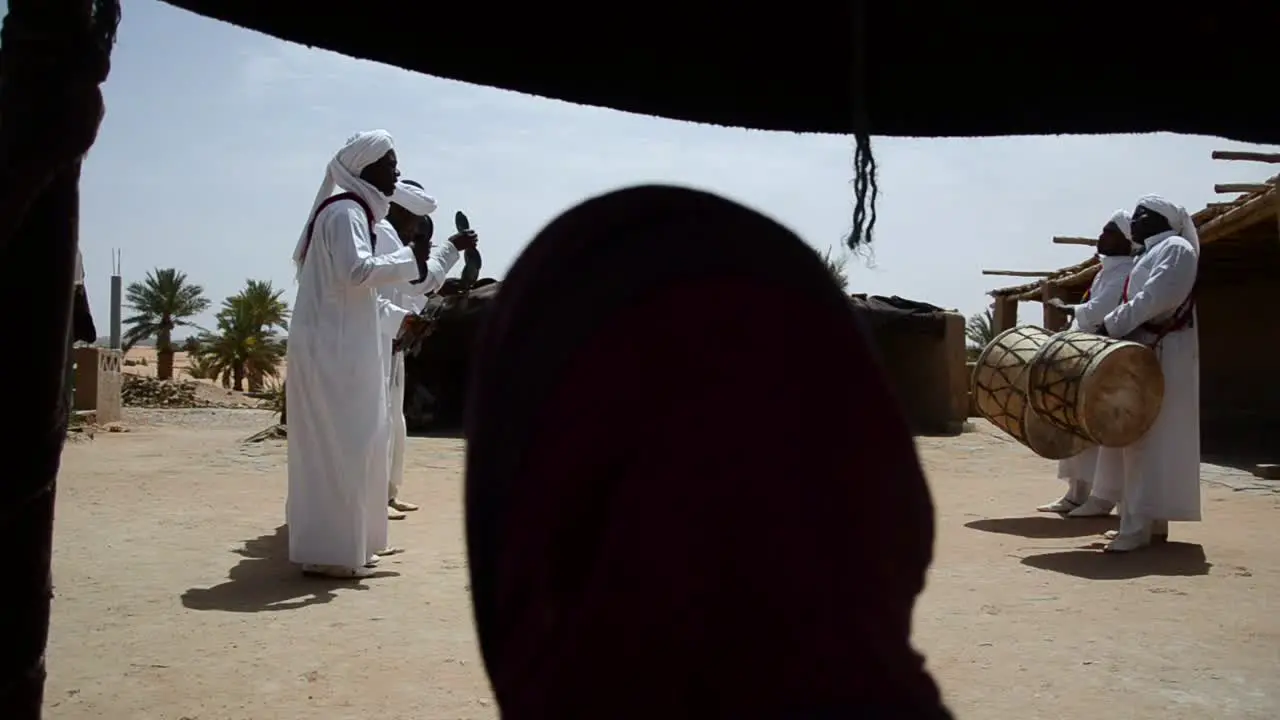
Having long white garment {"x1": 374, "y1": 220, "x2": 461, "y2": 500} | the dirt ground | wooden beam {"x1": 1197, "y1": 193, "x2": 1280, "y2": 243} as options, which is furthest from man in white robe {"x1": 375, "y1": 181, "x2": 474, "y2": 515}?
wooden beam {"x1": 1197, "y1": 193, "x2": 1280, "y2": 243}

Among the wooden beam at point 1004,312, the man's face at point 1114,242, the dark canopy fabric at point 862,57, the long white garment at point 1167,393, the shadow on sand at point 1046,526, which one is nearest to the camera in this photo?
the dark canopy fabric at point 862,57

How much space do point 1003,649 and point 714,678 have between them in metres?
3.87

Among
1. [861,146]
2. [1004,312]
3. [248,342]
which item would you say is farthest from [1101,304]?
[248,342]

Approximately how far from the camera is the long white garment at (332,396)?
539 centimetres

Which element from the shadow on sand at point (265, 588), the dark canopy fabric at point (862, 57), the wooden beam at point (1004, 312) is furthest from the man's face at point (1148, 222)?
the wooden beam at point (1004, 312)

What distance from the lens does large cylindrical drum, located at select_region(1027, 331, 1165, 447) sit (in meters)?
6.27

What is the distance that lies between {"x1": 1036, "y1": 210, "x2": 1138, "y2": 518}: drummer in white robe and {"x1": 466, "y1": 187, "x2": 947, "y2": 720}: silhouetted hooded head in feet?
21.3

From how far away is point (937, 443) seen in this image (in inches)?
550

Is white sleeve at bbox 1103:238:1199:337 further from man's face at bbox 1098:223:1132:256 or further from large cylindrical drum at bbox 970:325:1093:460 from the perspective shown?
man's face at bbox 1098:223:1132:256

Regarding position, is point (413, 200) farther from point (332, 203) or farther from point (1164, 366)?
point (1164, 366)

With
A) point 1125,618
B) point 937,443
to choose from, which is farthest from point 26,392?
point 937,443

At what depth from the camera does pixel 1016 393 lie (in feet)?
23.4

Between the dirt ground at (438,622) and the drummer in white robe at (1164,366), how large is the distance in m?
0.28

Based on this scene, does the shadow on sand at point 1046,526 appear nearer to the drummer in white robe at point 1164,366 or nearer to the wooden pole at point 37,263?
the drummer in white robe at point 1164,366
